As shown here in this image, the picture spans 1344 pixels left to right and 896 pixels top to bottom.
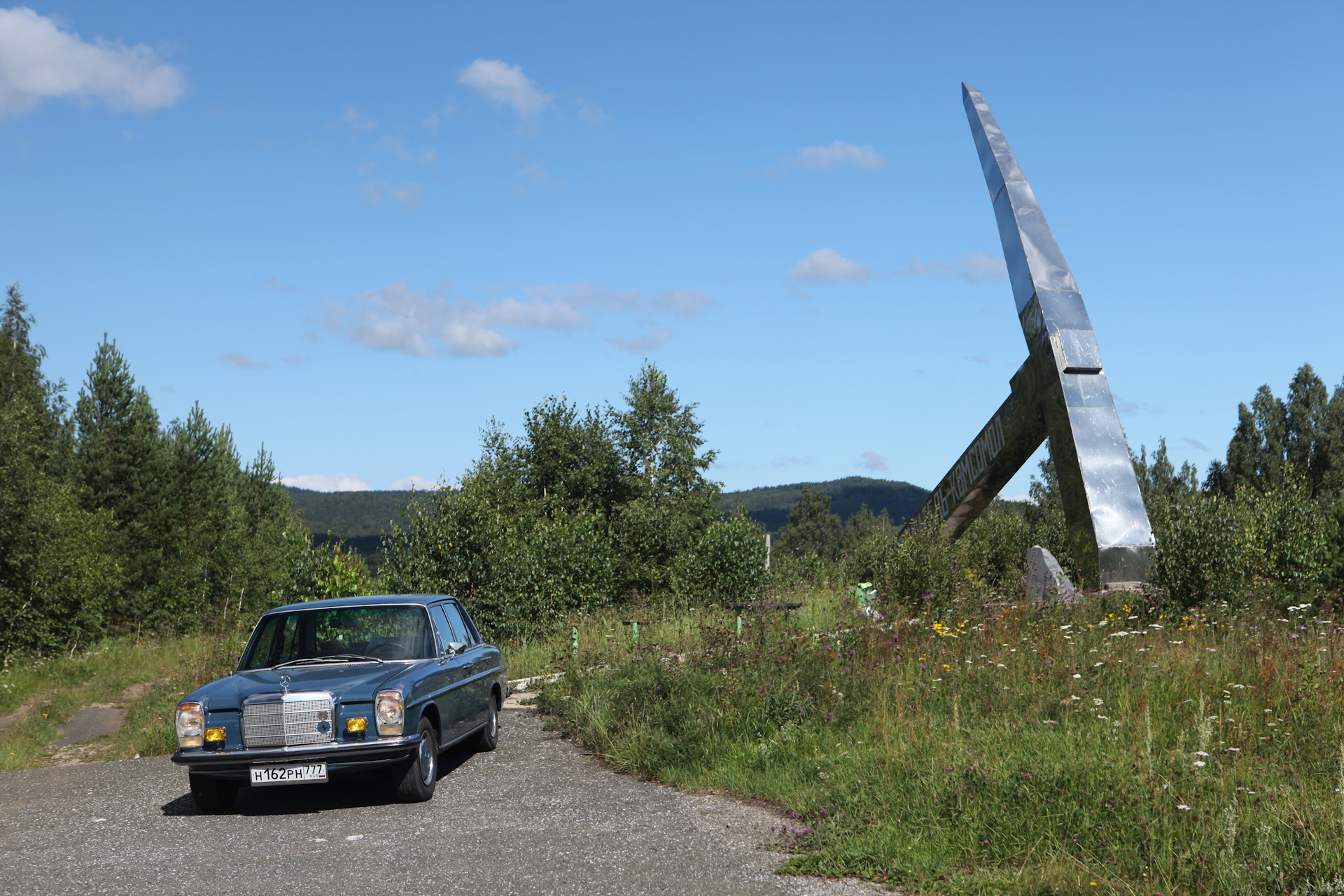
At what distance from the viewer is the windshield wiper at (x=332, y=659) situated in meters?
7.88

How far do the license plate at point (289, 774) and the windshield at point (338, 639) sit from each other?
1.19m

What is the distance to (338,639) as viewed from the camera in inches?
343

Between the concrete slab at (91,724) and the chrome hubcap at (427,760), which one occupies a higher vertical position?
the chrome hubcap at (427,760)

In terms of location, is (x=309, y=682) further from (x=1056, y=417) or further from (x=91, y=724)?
(x=91, y=724)

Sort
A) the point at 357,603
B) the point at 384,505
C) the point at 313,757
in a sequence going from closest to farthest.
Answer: the point at 313,757
the point at 357,603
the point at 384,505

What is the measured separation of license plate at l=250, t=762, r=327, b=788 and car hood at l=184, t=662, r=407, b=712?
1.51 ft

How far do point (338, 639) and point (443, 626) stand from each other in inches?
37.2

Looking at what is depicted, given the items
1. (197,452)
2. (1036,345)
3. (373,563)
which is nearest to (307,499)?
(197,452)

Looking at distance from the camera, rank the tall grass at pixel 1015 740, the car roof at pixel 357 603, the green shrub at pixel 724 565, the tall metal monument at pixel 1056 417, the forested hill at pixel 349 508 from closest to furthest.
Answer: the tall grass at pixel 1015 740 < the car roof at pixel 357 603 < the tall metal monument at pixel 1056 417 < the green shrub at pixel 724 565 < the forested hill at pixel 349 508

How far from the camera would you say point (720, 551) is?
22.3 metres

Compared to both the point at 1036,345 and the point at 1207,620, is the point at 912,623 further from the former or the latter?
the point at 1036,345

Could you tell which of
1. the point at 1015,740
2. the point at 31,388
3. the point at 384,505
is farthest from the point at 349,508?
the point at 1015,740

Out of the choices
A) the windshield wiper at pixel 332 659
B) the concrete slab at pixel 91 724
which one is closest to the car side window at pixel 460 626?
the windshield wiper at pixel 332 659

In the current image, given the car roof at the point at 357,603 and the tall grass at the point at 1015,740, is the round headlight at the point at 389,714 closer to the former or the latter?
the car roof at the point at 357,603
